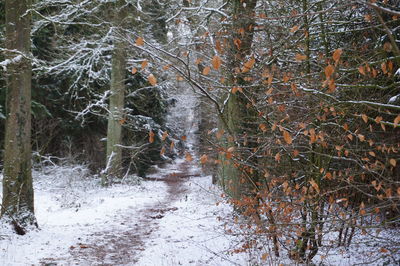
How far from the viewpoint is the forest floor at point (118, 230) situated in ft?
19.4

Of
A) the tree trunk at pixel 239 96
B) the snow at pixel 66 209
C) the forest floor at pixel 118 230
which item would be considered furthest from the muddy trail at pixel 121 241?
the tree trunk at pixel 239 96

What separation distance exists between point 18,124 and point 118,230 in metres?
3.23

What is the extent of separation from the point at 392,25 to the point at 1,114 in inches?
512

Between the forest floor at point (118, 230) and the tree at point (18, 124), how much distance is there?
1.80 feet

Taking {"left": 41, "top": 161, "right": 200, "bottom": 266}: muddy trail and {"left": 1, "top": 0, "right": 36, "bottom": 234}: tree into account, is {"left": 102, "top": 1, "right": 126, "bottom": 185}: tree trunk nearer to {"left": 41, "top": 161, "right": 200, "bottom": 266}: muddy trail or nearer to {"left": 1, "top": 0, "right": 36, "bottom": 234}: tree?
{"left": 41, "top": 161, "right": 200, "bottom": 266}: muddy trail

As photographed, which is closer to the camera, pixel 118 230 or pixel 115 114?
pixel 118 230

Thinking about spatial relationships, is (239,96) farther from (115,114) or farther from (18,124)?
(115,114)

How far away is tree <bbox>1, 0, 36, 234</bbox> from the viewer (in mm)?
6762

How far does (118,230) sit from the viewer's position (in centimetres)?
804

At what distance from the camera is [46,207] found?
976cm

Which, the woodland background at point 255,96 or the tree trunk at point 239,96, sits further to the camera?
the tree trunk at point 239,96

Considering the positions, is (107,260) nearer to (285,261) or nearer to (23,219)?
(23,219)

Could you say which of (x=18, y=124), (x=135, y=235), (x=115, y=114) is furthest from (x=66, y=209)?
(x=115, y=114)

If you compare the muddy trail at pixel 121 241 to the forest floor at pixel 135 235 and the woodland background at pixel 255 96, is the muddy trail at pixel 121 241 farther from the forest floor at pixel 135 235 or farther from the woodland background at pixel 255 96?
the woodland background at pixel 255 96
